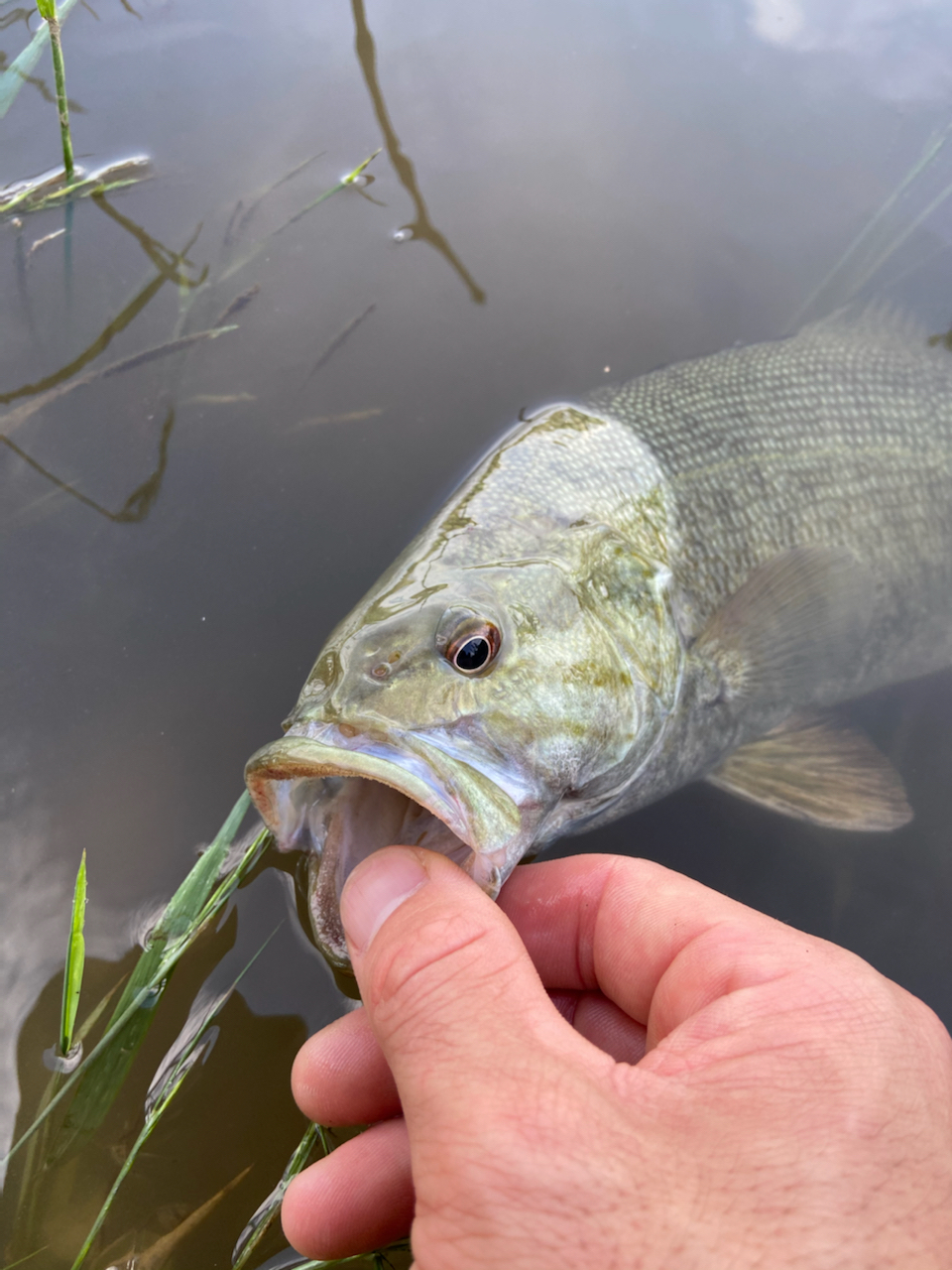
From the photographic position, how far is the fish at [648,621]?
5.33ft

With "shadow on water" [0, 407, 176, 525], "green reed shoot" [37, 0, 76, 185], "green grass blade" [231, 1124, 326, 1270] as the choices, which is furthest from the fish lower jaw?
"green reed shoot" [37, 0, 76, 185]

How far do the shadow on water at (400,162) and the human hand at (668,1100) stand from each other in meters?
3.18

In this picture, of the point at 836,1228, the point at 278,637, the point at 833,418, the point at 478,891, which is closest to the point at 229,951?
the point at 278,637

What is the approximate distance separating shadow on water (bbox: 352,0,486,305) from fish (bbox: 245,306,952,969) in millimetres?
1238

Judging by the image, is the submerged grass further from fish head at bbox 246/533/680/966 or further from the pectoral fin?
the pectoral fin

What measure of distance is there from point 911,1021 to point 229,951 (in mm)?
1855

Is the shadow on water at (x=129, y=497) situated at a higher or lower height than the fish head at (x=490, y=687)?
higher

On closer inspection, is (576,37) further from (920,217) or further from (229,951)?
(229,951)

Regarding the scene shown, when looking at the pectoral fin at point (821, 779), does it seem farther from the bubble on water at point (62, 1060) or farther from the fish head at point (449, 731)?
the bubble on water at point (62, 1060)

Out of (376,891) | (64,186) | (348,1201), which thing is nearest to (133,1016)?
(348,1201)

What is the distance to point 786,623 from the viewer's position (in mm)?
2658

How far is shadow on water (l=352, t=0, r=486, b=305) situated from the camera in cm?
374

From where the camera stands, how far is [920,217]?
4137 mm

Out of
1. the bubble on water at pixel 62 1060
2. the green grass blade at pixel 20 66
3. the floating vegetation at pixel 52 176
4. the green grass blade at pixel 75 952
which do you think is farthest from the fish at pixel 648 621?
the green grass blade at pixel 20 66
